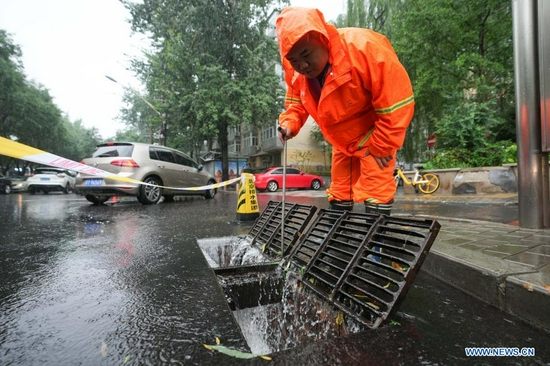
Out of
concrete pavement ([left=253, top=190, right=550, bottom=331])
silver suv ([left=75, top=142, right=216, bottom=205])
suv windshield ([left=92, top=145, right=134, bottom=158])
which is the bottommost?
concrete pavement ([left=253, top=190, right=550, bottom=331])

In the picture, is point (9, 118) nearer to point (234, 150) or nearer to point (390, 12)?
point (234, 150)

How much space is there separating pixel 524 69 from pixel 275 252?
10.7 feet

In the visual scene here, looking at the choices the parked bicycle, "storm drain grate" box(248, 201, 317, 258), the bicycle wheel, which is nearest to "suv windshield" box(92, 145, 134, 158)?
"storm drain grate" box(248, 201, 317, 258)

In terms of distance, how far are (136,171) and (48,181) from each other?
541 inches

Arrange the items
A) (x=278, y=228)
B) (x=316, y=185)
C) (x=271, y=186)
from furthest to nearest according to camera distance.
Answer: (x=316, y=185) < (x=271, y=186) < (x=278, y=228)

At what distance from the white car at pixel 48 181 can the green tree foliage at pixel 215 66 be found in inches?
292

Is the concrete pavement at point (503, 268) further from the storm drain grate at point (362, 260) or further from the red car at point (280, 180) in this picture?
the red car at point (280, 180)

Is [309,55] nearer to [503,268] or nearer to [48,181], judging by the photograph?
[503,268]

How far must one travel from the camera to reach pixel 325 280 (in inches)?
68.1

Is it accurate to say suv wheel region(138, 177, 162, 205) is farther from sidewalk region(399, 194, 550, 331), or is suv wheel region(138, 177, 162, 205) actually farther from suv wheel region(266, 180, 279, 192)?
suv wheel region(266, 180, 279, 192)

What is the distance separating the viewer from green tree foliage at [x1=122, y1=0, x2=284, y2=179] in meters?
17.5

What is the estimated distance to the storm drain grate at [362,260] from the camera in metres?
1.39

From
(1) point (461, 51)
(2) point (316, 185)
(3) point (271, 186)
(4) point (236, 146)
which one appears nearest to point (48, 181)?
(3) point (271, 186)

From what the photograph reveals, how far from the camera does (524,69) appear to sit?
3.10 m
